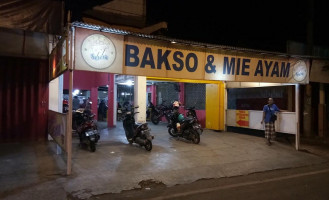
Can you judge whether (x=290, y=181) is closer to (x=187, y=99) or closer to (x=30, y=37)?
(x=30, y=37)

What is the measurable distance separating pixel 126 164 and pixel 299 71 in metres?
7.02

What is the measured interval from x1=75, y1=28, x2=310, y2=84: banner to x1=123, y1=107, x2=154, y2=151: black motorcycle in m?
2.26

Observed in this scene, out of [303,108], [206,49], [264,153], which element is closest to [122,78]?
[206,49]

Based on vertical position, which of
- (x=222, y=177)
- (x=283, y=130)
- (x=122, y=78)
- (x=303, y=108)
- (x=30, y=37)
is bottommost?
(x=222, y=177)

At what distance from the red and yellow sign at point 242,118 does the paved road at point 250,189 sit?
5.98m

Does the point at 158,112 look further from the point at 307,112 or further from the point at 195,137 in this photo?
the point at 307,112

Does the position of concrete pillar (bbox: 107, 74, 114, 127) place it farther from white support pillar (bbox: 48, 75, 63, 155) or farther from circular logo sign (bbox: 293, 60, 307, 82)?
circular logo sign (bbox: 293, 60, 307, 82)

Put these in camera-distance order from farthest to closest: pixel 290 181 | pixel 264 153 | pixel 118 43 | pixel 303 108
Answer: pixel 303 108, pixel 264 153, pixel 118 43, pixel 290 181

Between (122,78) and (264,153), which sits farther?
(122,78)

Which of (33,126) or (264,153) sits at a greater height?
(33,126)

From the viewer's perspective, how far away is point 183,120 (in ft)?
36.1

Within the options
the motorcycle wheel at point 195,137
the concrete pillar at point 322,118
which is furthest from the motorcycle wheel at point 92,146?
the concrete pillar at point 322,118

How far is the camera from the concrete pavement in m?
5.88

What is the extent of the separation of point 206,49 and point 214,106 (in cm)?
590
